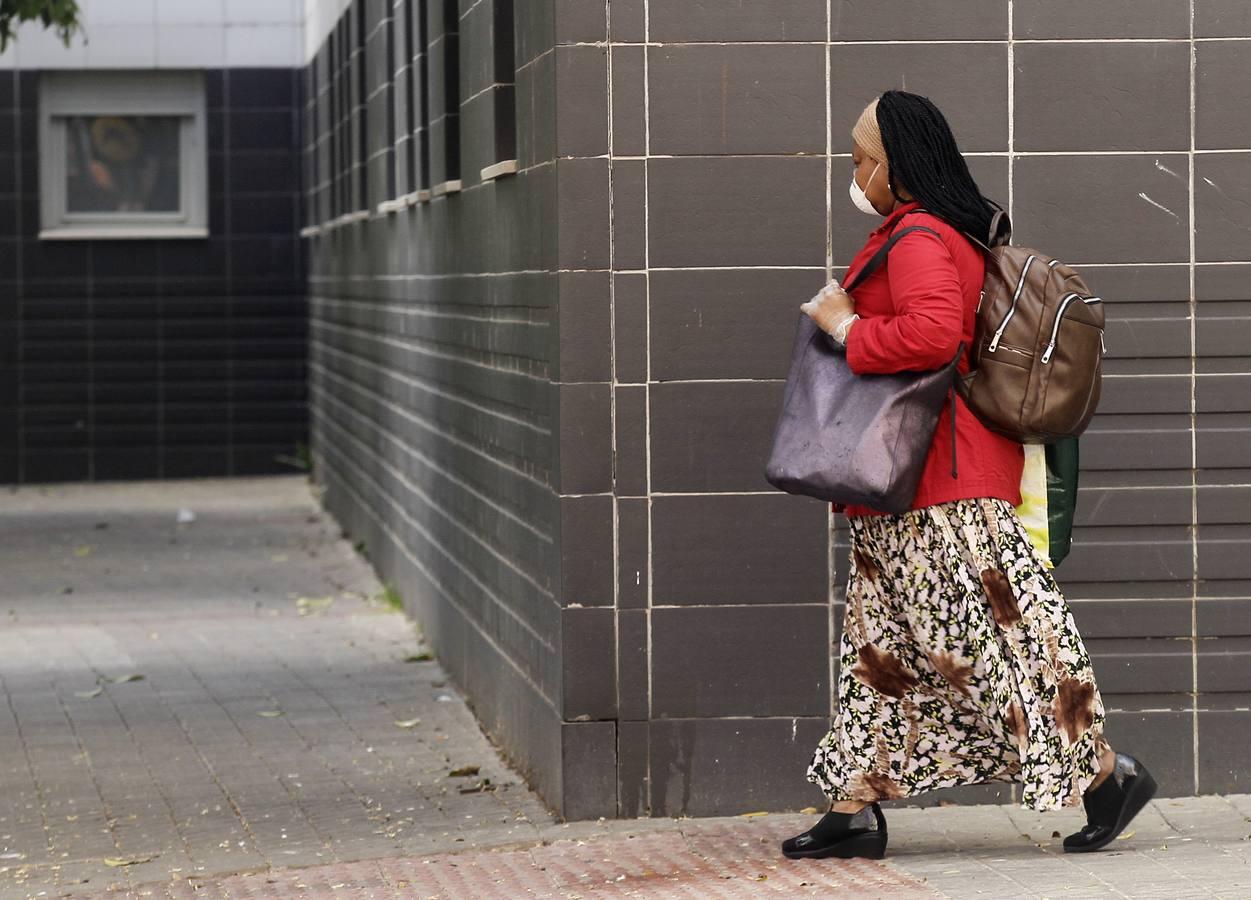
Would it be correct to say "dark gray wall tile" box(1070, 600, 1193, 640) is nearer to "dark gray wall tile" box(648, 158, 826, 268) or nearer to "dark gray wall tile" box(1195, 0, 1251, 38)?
"dark gray wall tile" box(648, 158, 826, 268)

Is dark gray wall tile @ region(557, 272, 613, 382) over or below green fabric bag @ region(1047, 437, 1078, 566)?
over

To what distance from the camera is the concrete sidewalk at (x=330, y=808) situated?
579cm

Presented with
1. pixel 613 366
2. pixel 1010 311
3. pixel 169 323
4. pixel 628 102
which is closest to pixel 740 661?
pixel 613 366

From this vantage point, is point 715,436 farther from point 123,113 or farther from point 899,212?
point 123,113

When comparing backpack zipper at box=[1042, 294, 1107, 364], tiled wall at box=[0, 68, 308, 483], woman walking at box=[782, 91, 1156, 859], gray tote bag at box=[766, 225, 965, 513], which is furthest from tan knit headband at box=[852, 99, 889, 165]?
tiled wall at box=[0, 68, 308, 483]

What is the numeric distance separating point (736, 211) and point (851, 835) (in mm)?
1775

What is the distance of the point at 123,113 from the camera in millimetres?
20859

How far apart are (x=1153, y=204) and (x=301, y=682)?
4.71 m

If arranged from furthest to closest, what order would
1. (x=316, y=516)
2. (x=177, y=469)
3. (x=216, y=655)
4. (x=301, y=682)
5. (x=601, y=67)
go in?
(x=177, y=469), (x=316, y=516), (x=216, y=655), (x=301, y=682), (x=601, y=67)

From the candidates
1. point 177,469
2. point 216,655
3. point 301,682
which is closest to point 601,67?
point 301,682

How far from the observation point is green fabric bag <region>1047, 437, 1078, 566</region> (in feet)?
18.6

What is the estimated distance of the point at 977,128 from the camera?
21.1 ft

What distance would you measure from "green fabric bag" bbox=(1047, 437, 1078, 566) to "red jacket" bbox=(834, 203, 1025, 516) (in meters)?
0.10

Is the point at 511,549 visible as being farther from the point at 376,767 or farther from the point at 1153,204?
the point at 1153,204
